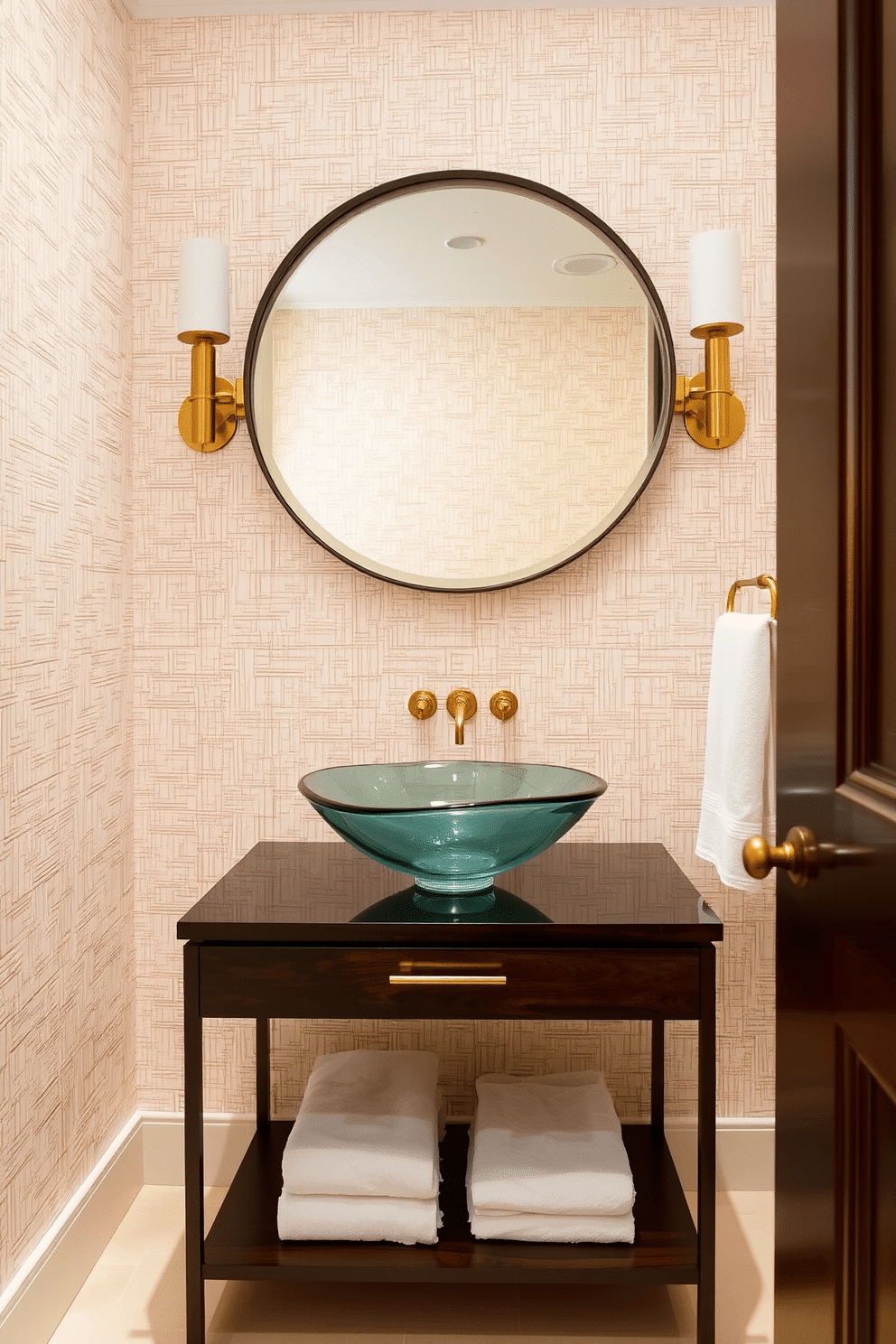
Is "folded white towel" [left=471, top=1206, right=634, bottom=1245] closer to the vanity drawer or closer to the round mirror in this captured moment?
the vanity drawer

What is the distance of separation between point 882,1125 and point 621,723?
49.8 inches

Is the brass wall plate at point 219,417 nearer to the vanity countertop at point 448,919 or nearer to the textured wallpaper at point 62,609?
the textured wallpaper at point 62,609

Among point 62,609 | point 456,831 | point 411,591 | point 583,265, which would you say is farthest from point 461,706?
point 583,265

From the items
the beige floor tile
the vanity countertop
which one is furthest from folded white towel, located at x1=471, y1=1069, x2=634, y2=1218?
the vanity countertop

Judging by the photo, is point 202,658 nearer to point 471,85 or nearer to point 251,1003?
point 251,1003

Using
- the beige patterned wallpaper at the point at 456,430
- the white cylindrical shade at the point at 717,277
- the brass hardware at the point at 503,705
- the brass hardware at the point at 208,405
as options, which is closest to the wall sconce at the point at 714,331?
the white cylindrical shade at the point at 717,277

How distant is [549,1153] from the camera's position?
59.9 inches

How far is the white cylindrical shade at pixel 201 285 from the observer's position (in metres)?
1.77

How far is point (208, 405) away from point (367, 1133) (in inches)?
48.8

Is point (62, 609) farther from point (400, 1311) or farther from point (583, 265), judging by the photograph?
point (400, 1311)

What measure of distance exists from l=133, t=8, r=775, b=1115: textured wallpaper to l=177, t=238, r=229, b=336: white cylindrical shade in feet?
0.42

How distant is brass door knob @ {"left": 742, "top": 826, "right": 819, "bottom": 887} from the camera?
0.79 metres

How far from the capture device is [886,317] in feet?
2.22

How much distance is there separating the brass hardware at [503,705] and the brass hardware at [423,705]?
0.11 m
